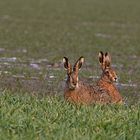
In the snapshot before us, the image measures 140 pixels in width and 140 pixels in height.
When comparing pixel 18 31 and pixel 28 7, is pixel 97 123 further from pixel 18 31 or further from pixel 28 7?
pixel 28 7

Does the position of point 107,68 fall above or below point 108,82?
above

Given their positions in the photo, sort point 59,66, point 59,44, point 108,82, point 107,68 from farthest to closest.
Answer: point 59,44, point 59,66, point 107,68, point 108,82

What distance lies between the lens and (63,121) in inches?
332

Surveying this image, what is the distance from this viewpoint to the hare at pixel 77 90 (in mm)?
10305

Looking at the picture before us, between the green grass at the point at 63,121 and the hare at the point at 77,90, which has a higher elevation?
the hare at the point at 77,90

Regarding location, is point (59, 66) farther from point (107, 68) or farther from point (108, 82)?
point (108, 82)

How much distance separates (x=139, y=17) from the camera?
1428 inches

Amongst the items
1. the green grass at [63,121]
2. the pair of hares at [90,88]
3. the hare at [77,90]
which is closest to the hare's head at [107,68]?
the pair of hares at [90,88]

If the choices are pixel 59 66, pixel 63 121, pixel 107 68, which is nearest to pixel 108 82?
pixel 107 68

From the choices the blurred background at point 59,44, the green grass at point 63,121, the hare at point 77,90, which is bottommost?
the green grass at point 63,121

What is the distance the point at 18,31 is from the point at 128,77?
1069 centimetres

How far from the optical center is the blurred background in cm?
1446

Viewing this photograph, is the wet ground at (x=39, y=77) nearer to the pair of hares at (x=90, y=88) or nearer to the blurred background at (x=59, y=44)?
the blurred background at (x=59, y=44)

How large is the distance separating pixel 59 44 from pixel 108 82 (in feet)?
35.9
